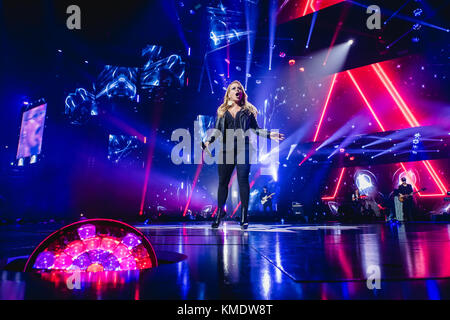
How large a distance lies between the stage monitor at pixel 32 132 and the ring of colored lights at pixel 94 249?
366 inches

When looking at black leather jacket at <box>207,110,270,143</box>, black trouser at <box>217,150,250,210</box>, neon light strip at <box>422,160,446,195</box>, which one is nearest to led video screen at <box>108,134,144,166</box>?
black leather jacket at <box>207,110,270,143</box>

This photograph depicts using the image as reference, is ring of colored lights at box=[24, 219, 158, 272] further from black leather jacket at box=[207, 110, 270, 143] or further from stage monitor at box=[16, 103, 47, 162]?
stage monitor at box=[16, 103, 47, 162]

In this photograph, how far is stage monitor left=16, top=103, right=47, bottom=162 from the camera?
28.4 feet

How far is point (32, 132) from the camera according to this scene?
8859mm

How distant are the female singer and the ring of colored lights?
1.99 meters

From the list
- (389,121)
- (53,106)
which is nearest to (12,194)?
(53,106)

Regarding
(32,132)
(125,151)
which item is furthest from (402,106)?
(32,132)

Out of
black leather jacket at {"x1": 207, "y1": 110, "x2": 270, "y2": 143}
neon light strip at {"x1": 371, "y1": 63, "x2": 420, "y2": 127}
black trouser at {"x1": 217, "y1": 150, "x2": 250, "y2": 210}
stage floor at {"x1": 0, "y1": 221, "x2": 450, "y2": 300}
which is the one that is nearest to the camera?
stage floor at {"x1": 0, "y1": 221, "x2": 450, "y2": 300}

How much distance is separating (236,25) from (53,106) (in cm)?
681

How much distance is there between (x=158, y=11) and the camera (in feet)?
24.6

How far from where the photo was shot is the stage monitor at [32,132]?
28.4ft

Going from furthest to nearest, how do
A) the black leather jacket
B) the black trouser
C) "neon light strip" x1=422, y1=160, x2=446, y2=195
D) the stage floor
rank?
1. "neon light strip" x1=422, y1=160, x2=446, y2=195
2. the black leather jacket
3. the black trouser
4. the stage floor

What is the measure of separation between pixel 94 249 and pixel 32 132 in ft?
32.9

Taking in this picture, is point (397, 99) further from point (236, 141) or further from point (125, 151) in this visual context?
point (125, 151)
